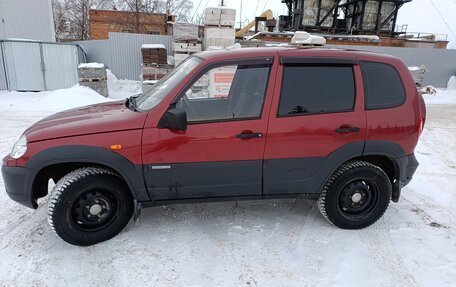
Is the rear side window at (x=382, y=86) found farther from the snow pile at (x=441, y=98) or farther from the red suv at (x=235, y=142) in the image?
the snow pile at (x=441, y=98)

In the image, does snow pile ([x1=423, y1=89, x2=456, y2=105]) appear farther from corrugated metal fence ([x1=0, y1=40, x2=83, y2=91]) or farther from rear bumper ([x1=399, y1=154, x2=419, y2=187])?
corrugated metal fence ([x1=0, y1=40, x2=83, y2=91])

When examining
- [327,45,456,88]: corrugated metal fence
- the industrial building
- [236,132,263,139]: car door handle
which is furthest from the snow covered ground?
the industrial building

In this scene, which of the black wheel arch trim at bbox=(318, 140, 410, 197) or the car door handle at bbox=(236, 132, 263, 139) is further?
the black wheel arch trim at bbox=(318, 140, 410, 197)

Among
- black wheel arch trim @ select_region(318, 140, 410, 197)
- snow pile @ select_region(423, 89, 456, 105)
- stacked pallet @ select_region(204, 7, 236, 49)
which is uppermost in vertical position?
stacked pallet @ select_region(204, 7, 236, 49)

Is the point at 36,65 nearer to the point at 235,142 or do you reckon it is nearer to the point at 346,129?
the point at 235,142

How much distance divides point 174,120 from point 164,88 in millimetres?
608

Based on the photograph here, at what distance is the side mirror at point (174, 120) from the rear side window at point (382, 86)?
6.46 feet

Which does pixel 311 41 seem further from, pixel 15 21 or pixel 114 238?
pixel 15 21

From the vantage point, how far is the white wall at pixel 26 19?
57.9 ft

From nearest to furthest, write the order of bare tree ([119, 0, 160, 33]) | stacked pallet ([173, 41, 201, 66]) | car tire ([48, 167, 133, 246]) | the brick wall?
car tire ([48, 167, 133, 246]) → stacked pallet ([173, 41, 201, 66]) → bare tree ([119, 0, 160, 33]) → the brick wall

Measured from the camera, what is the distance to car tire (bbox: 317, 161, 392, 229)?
11.8 ft

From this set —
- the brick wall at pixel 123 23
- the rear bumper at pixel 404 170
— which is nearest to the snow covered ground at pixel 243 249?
the rear bumper at pixel 404 170

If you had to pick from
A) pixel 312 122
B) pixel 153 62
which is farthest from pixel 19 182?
pixel 153 62

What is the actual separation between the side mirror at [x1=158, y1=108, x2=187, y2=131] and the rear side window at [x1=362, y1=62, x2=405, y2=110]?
1.97 m
